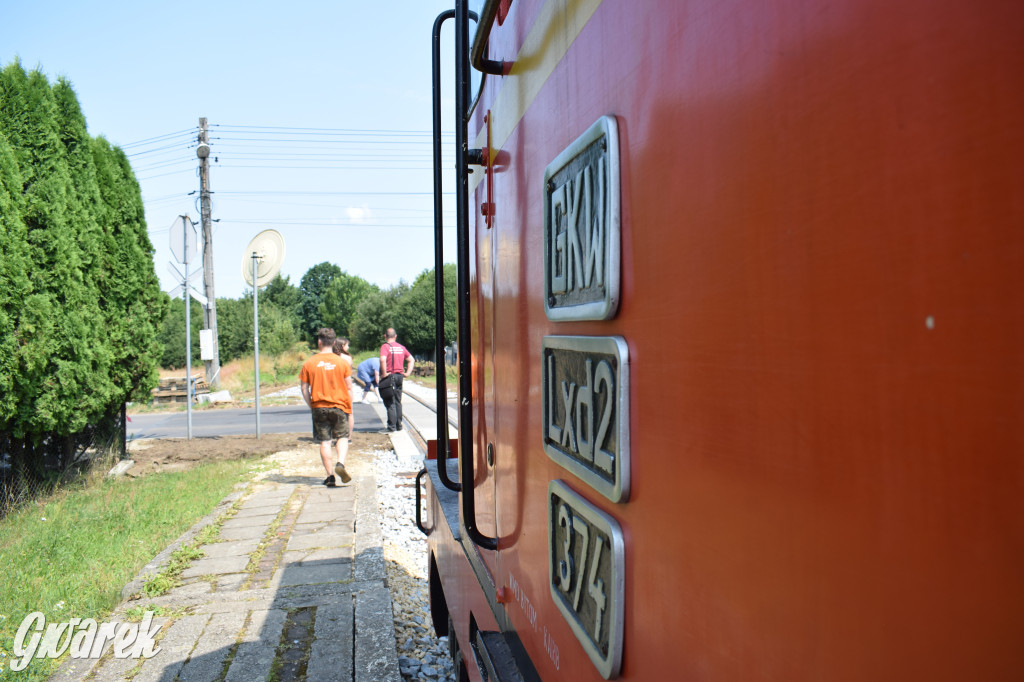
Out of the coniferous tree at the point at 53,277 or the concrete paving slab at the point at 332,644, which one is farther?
the coniferous tree at the point at 53,277

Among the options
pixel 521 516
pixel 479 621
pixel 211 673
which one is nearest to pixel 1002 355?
pixel 521 516

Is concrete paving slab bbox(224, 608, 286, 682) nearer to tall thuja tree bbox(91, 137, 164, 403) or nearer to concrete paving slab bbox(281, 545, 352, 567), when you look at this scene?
concrete paving slab bbox(281, 545, 352, 567)

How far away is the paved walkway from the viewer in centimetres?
344

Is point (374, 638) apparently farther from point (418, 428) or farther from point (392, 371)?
point (418, 428)

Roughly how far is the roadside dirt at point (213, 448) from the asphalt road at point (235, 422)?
0.96 m

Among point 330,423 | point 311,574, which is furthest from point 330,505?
point 311,574

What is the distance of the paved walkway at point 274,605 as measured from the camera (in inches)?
135

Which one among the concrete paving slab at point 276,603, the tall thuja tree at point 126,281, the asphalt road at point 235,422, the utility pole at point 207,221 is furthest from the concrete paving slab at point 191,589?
the utility pole at point 207,221

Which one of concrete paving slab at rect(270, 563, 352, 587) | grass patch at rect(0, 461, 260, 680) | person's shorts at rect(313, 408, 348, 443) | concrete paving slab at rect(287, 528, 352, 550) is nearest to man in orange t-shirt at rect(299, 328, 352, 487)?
person's shorts at rect(313, 408, 348, 443)

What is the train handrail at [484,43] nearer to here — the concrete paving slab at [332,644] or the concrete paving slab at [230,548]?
the concrete paving slab at [332,644]

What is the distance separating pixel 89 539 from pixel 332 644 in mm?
3122

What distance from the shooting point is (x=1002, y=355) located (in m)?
0.45

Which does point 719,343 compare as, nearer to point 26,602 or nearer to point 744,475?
point 744,475

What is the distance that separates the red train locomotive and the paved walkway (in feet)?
8.61
